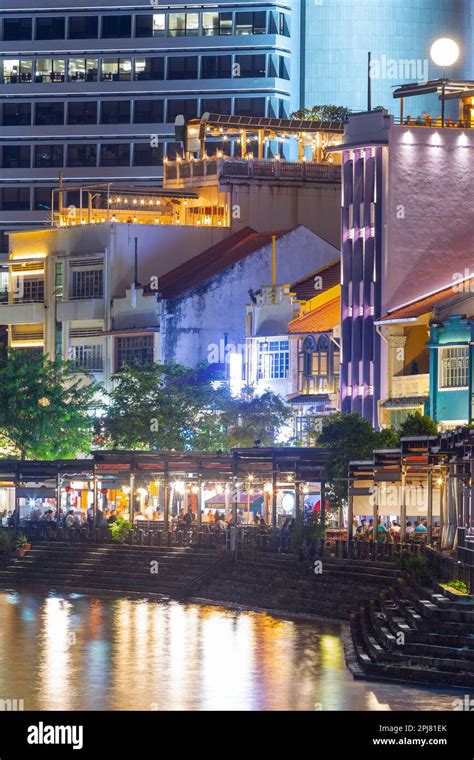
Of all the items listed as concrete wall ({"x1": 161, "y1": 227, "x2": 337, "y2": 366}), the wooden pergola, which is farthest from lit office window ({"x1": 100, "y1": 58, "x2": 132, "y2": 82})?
the wooden pergola

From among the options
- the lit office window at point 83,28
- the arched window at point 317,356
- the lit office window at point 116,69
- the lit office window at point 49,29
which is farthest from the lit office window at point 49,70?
the arched window at point 317,356

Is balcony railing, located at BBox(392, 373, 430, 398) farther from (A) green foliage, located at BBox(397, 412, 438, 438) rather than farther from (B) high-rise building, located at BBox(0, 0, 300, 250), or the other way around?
(B) high-rise building, located at BBox(0, 0, 300, 250)

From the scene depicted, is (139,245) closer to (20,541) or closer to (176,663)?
(20,541)

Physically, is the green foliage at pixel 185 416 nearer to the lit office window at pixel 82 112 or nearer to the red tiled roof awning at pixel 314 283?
the red tiled roof awning at pixel 314 283

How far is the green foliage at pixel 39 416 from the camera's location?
99.3 metres

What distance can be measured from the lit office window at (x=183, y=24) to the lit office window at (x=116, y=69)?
3841mm

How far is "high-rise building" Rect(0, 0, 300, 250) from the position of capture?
147625 mm

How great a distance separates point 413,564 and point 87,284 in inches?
2279

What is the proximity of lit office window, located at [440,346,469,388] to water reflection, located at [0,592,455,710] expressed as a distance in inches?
575

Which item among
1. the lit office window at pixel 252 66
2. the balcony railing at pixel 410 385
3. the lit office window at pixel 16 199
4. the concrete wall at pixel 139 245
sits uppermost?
the lit office window at pixel 252 66


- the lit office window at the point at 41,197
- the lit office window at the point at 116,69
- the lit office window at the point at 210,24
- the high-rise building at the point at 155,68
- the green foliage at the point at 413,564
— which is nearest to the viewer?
the green foliage at the point at 413,564

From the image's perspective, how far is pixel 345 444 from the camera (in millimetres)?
74688
